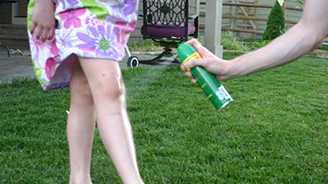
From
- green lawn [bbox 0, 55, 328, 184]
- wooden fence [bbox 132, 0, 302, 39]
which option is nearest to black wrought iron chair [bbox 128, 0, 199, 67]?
green lawn [bbox 0, 55, 328, 184]

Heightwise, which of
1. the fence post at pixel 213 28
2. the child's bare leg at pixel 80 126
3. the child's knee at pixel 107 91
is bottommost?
the fence post at pixel 213 28

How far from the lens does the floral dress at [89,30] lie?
1.97 meters

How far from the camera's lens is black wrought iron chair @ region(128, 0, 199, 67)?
23.6 feet

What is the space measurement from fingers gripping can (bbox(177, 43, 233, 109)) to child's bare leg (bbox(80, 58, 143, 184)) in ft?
1.38

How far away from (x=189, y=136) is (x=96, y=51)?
4.96 feet

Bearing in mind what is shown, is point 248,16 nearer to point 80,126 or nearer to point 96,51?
point 80,126

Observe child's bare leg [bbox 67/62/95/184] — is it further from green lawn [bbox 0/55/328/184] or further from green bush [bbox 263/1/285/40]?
green bush [bbox 263/1/285/40]

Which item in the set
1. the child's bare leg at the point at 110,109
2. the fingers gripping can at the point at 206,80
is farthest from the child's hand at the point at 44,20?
the fingers gripping can at the point at 206,80

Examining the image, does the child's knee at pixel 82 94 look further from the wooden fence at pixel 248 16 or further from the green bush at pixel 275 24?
the wooden fence at pixel 248 16

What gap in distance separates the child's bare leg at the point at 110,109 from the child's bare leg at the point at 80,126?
0.16m

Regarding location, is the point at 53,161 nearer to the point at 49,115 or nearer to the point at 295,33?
the point at 49,115

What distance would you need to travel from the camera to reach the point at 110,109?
200 cm

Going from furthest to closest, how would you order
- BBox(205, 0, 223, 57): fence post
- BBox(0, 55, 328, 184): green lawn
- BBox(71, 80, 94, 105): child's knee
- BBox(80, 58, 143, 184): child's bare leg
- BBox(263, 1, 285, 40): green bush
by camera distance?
BBox(263, 1, 285, 40): green bush
BBox(205, 0, 223, 57): fence post
BBox(0, 55, 328, 184): green lawn
BBox(71, 80, 94, 105): child's knee
BBox(80, 58, 143, 184): child's bare leg

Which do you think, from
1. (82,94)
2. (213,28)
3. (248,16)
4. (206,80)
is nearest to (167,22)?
(213,28)
